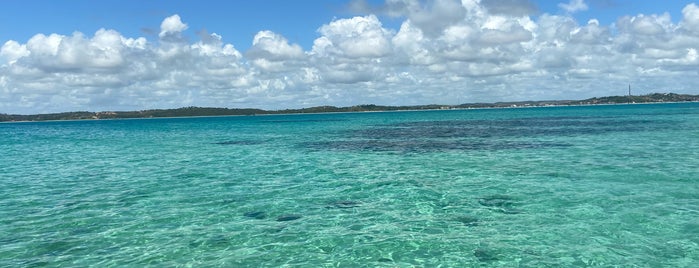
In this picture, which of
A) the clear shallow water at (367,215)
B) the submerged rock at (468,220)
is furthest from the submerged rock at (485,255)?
the submerged rock at (468,220)

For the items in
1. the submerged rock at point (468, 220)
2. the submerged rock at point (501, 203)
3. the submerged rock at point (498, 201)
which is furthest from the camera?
the submerged rock at point (498, 201)

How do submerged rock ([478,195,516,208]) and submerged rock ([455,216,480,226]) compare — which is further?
submerged rock ([478,195,516,208])

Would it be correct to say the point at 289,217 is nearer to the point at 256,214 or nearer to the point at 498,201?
the point at 256,214

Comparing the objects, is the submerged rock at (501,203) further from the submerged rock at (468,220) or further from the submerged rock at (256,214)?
the submerged rock at (256,214)

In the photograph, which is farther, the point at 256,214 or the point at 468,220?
the point at 256,214

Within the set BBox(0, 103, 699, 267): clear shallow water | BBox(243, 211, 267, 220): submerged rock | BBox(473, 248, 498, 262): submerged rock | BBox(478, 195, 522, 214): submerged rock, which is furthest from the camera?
BBox(478, 195, 522, 214): submerged rock

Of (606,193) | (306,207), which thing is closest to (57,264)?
(306,207)

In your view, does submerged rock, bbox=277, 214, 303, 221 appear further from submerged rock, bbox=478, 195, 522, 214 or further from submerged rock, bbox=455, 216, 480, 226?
submerged rock, bbox=478, 195, 522, 214

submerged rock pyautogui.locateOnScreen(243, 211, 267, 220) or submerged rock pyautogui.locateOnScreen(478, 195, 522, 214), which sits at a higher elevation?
submerged rock pyautogui.locateOnScreen(243, 211, 267, 220)

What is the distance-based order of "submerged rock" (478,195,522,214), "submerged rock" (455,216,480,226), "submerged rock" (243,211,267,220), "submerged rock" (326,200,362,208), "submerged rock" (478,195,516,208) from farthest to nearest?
"submerged rock" (326,200,362,208) → "submerged rock" (478,195,516,208) → "submerged rock" (478,195,522,214) → "submerged rock" (243,211,267,220) → "submerged rock" (455,216,480,226)

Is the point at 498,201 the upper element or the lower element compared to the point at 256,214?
lower

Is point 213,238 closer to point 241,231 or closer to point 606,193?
point 241,231

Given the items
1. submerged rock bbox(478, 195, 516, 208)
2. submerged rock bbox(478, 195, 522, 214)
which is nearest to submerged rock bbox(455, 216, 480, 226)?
submerged rock bbox(478, 195, 522, 214)

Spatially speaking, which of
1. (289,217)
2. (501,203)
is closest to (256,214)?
(289,217)
